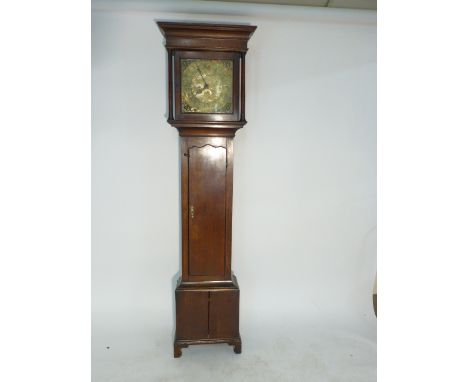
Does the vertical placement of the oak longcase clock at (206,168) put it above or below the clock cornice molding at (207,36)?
below

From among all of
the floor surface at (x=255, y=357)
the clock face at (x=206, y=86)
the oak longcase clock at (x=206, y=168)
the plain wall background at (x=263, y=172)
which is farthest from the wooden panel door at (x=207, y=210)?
the floor surface at (x=255, y=357)

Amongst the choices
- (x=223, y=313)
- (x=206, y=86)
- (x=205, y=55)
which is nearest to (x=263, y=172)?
(x=206, y=86)

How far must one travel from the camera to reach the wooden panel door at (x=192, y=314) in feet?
7.36

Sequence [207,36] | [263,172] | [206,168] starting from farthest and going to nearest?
[263,172] < [206,168] < [207,36]

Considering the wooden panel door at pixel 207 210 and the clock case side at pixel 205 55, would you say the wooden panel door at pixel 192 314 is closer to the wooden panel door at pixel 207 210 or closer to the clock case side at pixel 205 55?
the wooden panel door at pixel 207 210

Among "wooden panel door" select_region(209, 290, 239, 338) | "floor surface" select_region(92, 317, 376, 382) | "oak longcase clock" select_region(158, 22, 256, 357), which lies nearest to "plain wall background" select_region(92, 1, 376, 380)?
"floor surface" select_region(92, 317, 376, 382)

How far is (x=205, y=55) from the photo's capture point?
2170 millimetres

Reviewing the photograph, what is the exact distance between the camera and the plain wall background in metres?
2.54

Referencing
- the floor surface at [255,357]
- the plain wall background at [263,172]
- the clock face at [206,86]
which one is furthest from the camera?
the plain wall background at [263,172]

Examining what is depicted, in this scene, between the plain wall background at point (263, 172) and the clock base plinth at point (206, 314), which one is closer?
the clock base plinth at point (206, 314)

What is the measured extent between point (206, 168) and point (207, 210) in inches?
11.4

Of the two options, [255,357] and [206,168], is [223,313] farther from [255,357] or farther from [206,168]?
[206,168]
